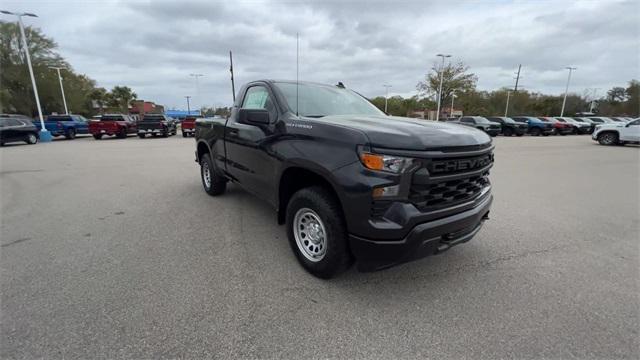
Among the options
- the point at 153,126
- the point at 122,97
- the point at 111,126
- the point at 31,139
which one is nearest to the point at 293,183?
the point at 153,126

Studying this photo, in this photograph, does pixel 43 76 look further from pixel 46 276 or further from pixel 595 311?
pixel 595 311

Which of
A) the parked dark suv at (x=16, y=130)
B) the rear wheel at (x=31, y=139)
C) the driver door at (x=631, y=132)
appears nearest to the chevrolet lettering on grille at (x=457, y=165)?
the driver door at (x=631, y=132)

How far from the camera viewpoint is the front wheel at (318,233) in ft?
8.11

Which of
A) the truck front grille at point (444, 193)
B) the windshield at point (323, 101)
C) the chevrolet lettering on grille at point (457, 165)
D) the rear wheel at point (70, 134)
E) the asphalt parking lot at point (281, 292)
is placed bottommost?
the rear wheel at point (70, 134)

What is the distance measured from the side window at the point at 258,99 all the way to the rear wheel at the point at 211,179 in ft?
5.16

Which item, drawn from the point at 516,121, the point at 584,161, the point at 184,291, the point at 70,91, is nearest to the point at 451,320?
the point at 184,291

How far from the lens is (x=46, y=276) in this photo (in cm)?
281

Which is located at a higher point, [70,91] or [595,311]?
[70,91]

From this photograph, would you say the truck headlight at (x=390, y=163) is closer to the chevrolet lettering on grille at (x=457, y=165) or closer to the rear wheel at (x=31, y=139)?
the chevrolet lettering on grille at (x=457, y=165)

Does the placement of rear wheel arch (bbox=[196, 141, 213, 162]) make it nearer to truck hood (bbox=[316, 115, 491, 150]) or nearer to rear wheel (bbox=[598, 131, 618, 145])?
truck hood (bbox=[316, 115, 491, 150])

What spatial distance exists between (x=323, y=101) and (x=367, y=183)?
68.5 inches

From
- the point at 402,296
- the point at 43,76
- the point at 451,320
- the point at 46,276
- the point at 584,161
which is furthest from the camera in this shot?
the point at 43,76

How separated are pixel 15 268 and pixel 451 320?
13.4 feet

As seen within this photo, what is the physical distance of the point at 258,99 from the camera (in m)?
3.76
